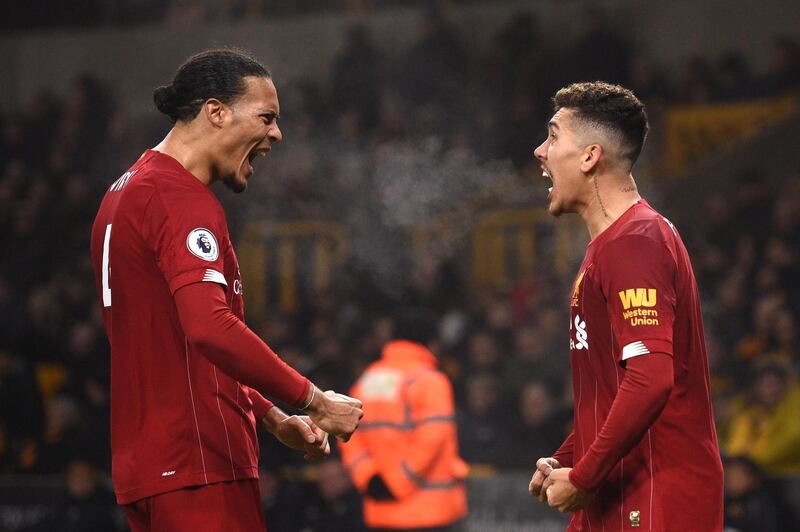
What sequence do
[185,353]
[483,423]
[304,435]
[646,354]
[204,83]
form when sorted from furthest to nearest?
[483,423]
[304,435]
[204,83]
[185,353]
[646,354]

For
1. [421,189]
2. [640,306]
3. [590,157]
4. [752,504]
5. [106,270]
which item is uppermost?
[421,189]

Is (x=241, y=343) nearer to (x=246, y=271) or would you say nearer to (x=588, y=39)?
(x=246, y=271)

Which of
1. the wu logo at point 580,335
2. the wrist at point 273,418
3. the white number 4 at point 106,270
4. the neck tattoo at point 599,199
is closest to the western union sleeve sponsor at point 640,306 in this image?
the wu logo at point 580,335

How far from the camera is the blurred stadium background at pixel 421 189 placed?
861 centimetres

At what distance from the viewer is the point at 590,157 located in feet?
9.99

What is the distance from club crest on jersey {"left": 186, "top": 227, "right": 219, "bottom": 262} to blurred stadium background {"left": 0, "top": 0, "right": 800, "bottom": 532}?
475 centimetres

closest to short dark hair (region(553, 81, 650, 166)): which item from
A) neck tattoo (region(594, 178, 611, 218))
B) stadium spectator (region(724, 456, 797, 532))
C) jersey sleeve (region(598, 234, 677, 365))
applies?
neck tattoo (region(594, 178, 611, 218))

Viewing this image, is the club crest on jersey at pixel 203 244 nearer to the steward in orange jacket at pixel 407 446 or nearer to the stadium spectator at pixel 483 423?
the steward in orange jacket at pixel 407 446

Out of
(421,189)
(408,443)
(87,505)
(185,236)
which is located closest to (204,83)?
(185,236)

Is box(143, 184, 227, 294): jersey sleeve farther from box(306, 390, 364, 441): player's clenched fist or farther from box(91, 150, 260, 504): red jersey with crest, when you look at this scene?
box(306, 390, 364, 441): player's clenched fist

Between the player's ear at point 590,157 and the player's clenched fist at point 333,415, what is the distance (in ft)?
2.84

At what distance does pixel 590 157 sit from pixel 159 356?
3.96 feet

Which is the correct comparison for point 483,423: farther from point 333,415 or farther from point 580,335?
point 333,415

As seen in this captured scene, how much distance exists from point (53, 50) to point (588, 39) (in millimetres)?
6258
